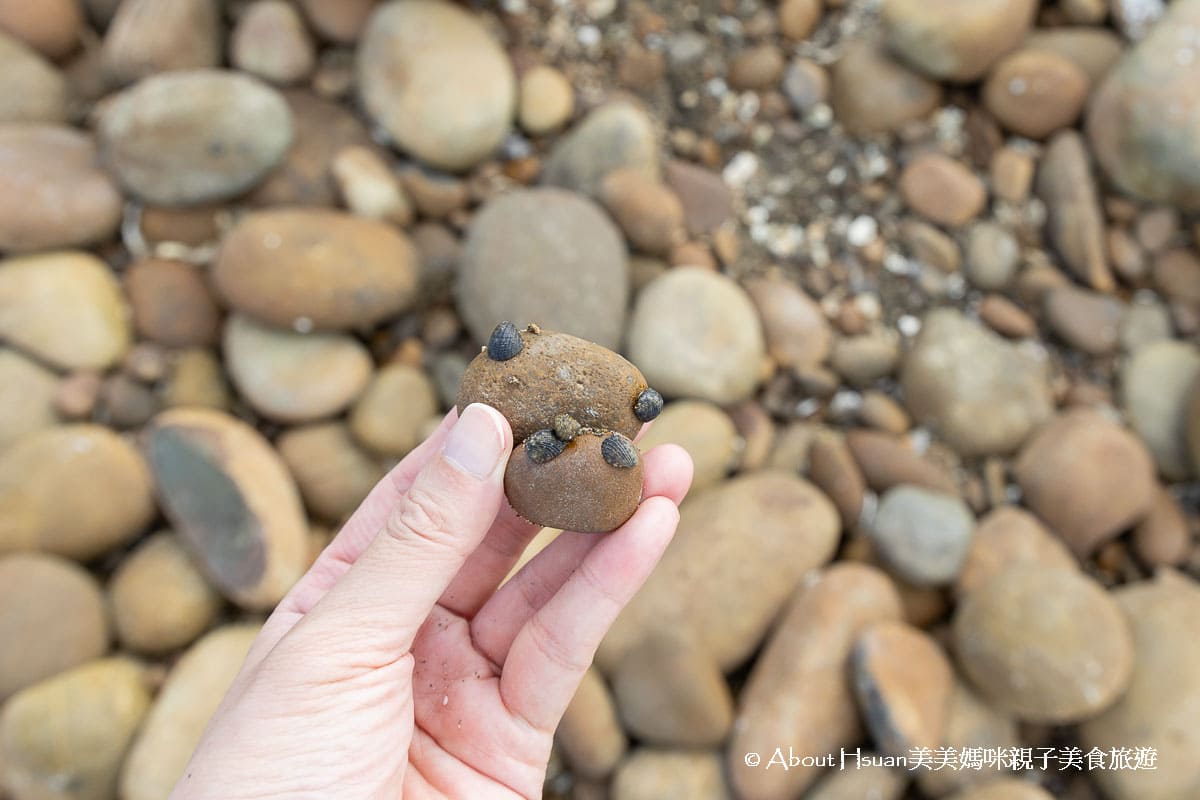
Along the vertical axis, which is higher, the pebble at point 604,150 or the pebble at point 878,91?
the pebble at point 878,91

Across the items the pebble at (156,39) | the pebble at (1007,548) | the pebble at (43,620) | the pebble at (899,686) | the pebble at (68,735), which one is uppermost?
the pebble at (156,39)

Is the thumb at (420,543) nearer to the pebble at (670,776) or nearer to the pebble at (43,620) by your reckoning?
the pebble at (670,776)

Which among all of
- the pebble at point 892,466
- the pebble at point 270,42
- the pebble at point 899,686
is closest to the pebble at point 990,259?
the pebble at point 892,466

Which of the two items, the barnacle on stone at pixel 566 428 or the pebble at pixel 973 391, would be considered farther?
the pebble at pixel 973 391

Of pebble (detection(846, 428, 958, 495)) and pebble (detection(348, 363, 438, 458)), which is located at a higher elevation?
pebble (detection(846, 428, 958, 495))

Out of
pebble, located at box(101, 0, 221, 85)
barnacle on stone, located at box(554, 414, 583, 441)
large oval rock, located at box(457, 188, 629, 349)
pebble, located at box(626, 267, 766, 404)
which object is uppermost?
barnacle on stone, located at box(554, 414, 583, 441)

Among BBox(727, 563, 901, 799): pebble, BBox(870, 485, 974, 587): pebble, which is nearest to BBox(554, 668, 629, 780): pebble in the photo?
BBox(727, 563, 901, 799): pebble

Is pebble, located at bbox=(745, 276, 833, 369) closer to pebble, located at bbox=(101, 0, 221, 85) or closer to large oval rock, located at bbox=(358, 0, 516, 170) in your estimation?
large oval rock, located at bbox=(358, 0, 516, 170)

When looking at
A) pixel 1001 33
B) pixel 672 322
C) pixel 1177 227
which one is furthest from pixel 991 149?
pixel 672 322

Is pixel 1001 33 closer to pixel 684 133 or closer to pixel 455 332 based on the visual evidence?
pixel 684 133
